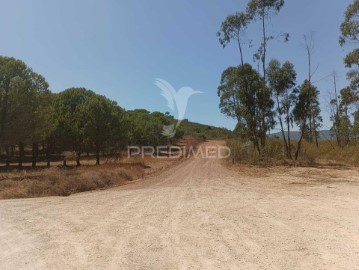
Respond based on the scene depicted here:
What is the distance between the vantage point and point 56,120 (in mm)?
39656

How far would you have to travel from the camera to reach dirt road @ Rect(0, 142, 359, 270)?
20.4ft

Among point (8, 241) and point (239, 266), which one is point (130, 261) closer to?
point (239, 266)

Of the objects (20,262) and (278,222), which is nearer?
(20,262)

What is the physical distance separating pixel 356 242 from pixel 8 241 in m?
7.60

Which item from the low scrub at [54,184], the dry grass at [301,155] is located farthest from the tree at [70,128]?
the low scrub at [54,184]

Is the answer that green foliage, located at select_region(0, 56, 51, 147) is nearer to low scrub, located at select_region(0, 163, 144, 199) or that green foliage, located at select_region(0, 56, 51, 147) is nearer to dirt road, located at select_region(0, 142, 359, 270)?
low scrub, located at select_region(0, 163, 144, 199)

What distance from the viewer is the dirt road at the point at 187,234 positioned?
621 centimetres

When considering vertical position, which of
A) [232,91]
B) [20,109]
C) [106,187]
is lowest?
[106,187]

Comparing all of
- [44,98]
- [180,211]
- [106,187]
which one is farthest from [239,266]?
[44,98]

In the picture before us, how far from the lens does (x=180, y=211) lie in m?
10.5

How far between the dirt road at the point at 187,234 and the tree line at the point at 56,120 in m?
15.7

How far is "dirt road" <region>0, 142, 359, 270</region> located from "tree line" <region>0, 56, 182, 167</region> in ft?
51.6

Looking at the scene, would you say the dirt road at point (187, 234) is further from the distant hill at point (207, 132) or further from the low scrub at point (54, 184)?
the distant hill at point (207, 132)

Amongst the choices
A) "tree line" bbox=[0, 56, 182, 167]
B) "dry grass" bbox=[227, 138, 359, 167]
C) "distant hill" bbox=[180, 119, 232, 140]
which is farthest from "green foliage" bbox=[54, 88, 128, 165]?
"distant hill" bbox=[180, 119, 232, 140]
